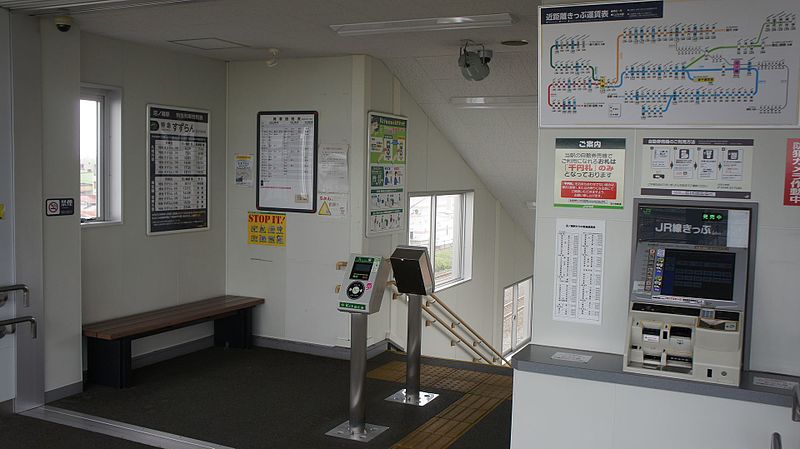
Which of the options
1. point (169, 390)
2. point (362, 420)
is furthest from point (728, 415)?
point (169, 390)

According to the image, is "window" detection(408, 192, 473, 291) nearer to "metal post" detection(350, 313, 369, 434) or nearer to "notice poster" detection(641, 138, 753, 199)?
"metal post" detection(350, 313, 369, 434)

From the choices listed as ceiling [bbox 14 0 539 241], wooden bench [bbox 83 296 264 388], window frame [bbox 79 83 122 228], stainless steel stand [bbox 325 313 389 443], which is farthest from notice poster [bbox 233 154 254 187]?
stainless steel stand [bbox 325 313 389 443]

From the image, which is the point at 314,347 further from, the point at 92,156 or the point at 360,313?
the point at 92,156

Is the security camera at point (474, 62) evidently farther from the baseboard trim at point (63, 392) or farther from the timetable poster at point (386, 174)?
the baseboard trim at point (63, 392)

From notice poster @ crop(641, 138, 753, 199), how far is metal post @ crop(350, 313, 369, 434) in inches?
86.0

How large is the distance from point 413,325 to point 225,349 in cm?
232

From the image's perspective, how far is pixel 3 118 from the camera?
5102mm

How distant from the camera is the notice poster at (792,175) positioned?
332 centimetres

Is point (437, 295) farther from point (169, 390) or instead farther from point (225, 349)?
point (169, 390)

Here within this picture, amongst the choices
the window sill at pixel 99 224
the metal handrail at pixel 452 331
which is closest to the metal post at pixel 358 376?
the window sill at pixel 99 224

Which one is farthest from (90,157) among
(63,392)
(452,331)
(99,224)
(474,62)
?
(452,331)

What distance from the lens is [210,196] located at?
23.5 feet

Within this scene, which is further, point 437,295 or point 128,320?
point 437,295

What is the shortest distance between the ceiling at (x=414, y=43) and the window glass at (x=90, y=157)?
637 millimetres
